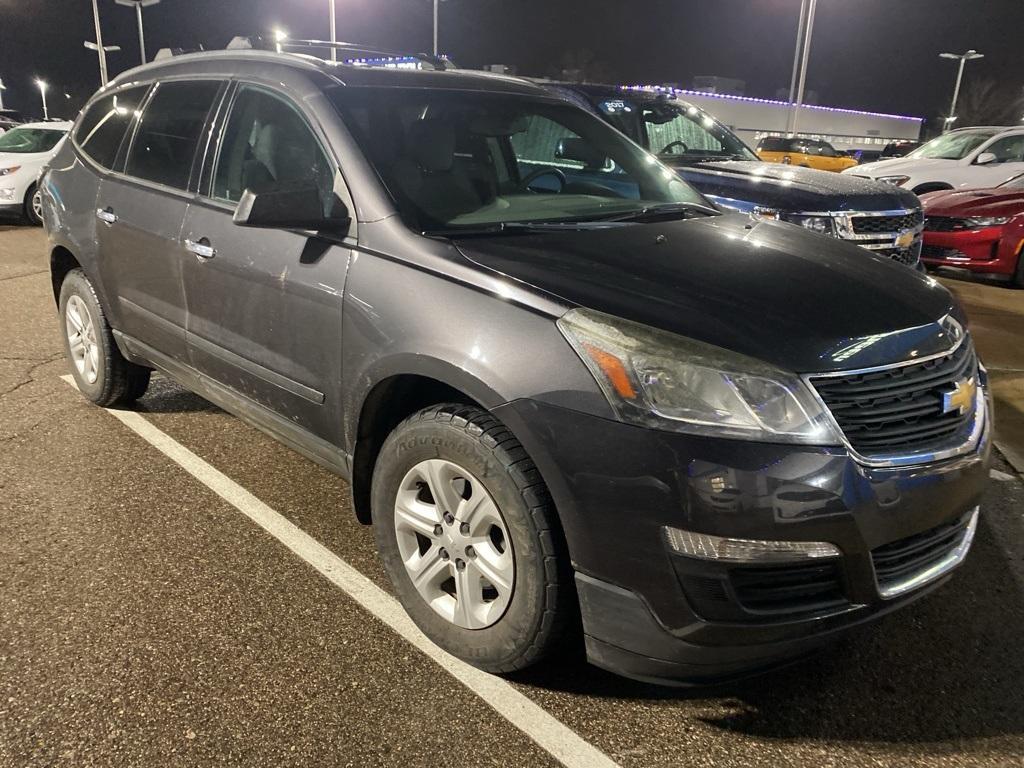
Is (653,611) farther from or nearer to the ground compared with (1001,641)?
→ farther from the ground

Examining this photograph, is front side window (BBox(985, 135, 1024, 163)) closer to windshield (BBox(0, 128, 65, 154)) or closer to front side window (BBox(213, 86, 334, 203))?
front side window (BBox(213, 86, 334, 203))

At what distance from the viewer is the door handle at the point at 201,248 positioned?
318cm

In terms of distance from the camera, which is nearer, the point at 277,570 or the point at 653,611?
the point at 653,611

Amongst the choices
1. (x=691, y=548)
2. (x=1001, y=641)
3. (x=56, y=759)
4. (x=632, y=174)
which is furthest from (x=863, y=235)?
(x=56, y=759)

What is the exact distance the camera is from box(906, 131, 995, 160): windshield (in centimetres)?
1264

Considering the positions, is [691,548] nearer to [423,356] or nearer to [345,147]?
[423,356]

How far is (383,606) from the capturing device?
9.18 feet

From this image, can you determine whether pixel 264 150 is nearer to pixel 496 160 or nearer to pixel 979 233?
pixel 496 160

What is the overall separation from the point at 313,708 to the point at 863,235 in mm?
5318

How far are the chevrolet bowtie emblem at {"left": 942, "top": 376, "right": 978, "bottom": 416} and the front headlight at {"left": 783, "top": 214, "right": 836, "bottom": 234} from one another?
3654mm

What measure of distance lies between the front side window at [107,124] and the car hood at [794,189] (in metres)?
3.90

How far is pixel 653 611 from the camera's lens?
6.64 feet

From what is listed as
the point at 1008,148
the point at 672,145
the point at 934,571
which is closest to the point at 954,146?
the point at 1008,148

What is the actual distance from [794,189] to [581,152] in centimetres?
295
